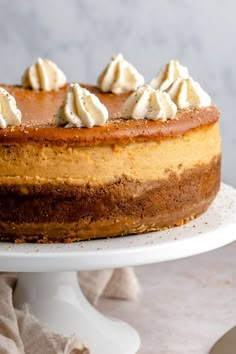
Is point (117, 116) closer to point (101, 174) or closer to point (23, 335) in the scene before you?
point (101, 174)

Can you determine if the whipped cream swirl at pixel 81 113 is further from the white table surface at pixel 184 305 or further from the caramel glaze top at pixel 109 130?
the white table surface at pixel 184 305

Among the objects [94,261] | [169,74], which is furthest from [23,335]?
[169,74]

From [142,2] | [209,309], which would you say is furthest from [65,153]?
[142,2]

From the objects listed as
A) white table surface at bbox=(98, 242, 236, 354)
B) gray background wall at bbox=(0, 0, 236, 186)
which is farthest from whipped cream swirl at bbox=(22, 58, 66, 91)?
gray background wall at bbox=(0, 0, 236, 186)

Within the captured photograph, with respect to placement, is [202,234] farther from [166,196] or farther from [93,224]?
[93,224]

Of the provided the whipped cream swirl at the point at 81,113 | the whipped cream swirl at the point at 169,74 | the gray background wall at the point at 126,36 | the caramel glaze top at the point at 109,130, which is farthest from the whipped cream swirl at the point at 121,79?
the gray background wall at the point at 126,36
